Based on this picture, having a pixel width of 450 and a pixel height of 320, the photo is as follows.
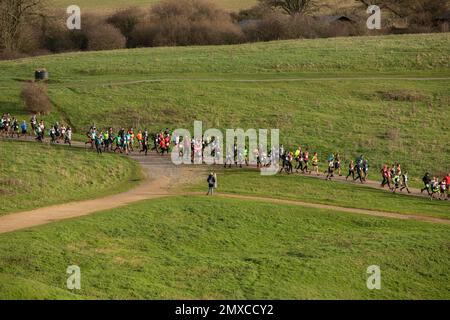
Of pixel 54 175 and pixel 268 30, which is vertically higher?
pixel 268 30

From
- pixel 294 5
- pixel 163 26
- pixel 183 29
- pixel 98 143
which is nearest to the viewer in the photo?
pixel 98 143

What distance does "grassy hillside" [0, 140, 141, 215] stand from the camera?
160 ft

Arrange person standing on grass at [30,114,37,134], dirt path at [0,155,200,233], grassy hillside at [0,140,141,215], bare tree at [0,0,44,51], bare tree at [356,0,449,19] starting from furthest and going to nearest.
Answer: bare tree at [356,0,449,19] < bare tree at [0,0,44,51] < person standing on grass at [30,114,37,134] < grassy hillside at [0,140,141,215] < dirt path at [0,155,200,233]

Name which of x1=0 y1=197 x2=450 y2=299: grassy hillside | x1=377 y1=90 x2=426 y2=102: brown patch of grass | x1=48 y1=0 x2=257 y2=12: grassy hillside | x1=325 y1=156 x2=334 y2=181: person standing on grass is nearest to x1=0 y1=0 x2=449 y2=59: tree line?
x1=48 y1=0 x2=257 y2=12: grassy hillside

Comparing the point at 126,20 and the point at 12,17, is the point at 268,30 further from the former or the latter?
the point at 12,17

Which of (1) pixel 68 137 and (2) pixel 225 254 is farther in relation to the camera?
(1) pixel 68 137

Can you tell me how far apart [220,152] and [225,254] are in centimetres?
1946

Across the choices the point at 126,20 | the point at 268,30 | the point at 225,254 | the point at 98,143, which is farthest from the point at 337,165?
the point at 126,20

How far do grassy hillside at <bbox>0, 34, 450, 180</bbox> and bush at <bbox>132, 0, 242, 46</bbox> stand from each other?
1423 cm

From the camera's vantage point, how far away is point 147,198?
49.7 m

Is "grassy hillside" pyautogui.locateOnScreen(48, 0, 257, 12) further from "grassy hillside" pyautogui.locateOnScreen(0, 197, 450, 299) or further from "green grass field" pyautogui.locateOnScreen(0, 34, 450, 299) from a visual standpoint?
"grassy hillside" pyautogui.locateOnScreen(0, 197, 450, 299)

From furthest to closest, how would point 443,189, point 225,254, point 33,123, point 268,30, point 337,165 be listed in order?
point 268,30 < point 33,123 < point 337,165 < point 443,189 < point 225,254

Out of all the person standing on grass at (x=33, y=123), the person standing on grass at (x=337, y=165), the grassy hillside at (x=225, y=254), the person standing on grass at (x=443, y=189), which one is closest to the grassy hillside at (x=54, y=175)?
the person standing on grass at (x=33, y=123)

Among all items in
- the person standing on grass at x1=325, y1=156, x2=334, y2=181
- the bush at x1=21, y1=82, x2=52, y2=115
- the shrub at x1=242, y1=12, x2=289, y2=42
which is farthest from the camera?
the shrub at x1=242, y1=12, x2=289, y2=42
